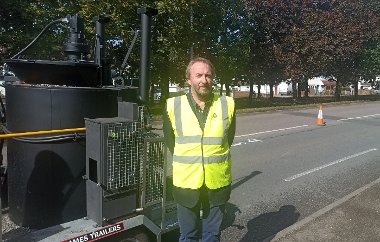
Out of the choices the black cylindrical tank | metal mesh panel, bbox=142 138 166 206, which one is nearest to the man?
metal mesh panel, bbox=142 138 166 206

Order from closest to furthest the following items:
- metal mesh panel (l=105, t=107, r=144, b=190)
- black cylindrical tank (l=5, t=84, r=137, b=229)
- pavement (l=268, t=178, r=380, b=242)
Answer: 1. metal mesh panel (l=105, t=107, r=144, b=190)
2. black cylindrical tank (l=5, t=84, r=137, b=229)
3. pavement (l=268, t=178, r=380, b=242)

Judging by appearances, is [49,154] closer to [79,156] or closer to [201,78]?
[79,156]

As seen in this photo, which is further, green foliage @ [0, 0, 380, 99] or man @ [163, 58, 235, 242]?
green foliage @ [0, 0, 380, 99]

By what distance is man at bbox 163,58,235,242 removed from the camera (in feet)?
9.89

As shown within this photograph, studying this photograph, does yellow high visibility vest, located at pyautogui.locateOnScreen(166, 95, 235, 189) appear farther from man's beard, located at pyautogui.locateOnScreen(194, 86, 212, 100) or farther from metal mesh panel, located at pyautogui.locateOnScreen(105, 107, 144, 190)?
metal mesh panel, located at pyautogui.locateOnScreen(105, 107, 144, 190)

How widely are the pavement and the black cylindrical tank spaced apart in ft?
8.42

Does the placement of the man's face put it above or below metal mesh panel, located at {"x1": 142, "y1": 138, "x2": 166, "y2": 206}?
above

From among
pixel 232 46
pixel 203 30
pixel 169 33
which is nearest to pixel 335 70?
pixel 232 46

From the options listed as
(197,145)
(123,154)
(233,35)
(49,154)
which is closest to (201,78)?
(197,145)

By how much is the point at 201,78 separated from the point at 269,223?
3.08m

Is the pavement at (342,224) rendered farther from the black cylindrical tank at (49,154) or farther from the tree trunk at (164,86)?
the tree trunk at (164,86)

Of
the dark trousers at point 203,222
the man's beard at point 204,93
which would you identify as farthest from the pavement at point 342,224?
the man's beard at point 204,93

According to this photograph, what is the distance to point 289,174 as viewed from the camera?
25.7ft

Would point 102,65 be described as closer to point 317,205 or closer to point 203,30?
point 317,205
